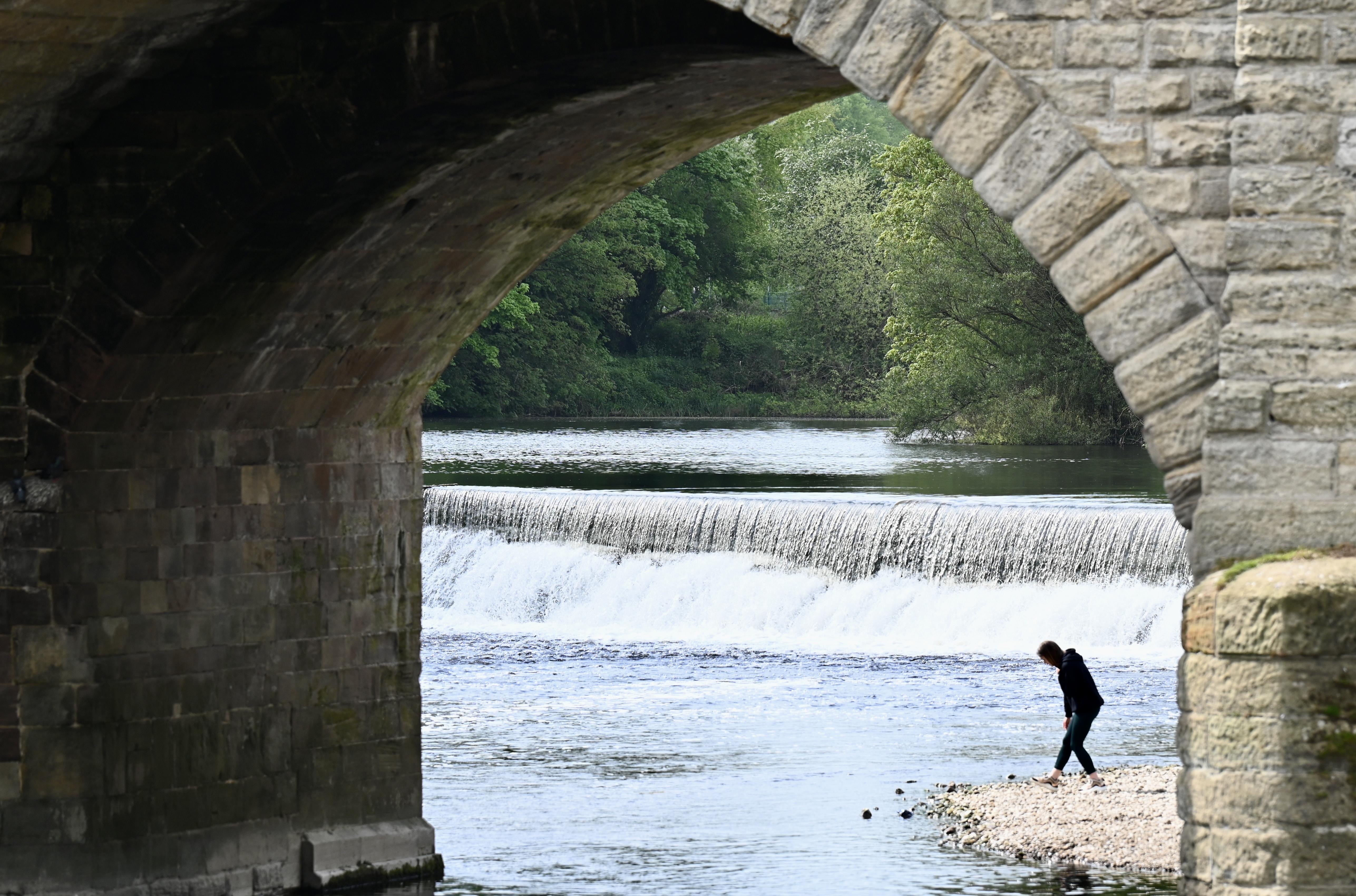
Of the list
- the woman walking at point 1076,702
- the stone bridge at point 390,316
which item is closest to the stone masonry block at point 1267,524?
the stone bridge at point 390,316

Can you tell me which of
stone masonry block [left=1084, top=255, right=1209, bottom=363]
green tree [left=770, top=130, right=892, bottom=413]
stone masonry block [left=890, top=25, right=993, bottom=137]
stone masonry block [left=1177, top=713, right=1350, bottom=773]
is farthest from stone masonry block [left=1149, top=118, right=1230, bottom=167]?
green tree [left=770, top=130, right=892, bottom=413]

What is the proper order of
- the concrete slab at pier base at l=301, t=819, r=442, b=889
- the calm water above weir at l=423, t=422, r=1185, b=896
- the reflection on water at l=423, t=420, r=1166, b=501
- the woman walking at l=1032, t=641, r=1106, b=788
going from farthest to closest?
the reflection on water at l=423, t=420, r=1166, b=501
the woman walking at l=1032, t=641, r=1106, b=788
the calm water above weir at l=423, t=422, r=1185, b=896
the concrete slab at pier base at l=301, t=819, r=442, b=889

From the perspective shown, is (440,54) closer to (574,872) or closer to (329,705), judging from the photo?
(329,705)

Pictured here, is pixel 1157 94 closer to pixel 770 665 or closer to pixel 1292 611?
pixel 1292 611

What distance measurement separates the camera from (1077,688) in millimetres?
13211

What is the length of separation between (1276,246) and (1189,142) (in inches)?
15.2

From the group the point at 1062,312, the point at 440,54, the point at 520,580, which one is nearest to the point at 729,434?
the point at 1062,312

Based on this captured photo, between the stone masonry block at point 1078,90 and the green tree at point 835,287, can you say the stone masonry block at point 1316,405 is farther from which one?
the green tree at point 835,287

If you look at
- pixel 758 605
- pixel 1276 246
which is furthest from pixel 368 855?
pixel 758 605

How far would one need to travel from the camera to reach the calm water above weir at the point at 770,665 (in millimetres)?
12273

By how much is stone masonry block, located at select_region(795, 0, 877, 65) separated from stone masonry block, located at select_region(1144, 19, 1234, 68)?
2.78 ft

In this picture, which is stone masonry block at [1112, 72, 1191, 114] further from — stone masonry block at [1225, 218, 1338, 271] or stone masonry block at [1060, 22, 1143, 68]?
stone masonry block at [1225, 218, 1338, 271]

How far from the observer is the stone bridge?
241 inches

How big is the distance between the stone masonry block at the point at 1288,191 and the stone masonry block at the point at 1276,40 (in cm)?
31
